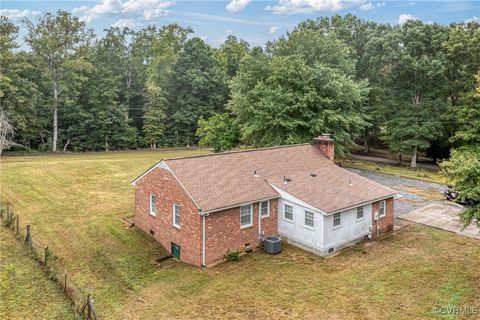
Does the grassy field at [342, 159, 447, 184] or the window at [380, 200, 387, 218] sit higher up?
the window at [380, 200, 387, 218]

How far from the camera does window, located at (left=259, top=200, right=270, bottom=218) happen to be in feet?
61.5

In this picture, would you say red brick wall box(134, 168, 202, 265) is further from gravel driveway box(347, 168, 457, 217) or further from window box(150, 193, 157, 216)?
gravel driveway box(347, 168, 457, 217)

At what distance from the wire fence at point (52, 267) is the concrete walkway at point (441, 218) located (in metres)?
17.8

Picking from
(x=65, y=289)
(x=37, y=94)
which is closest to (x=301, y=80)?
(x=65, y=289)

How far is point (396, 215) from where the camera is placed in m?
23.9

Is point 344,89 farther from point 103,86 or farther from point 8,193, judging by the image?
point 103,86

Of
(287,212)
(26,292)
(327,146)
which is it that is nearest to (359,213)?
(287,212)

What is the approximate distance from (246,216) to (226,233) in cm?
136

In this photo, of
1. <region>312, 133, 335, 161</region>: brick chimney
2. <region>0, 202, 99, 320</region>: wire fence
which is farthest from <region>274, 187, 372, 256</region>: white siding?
<region>0, 202, 99, 320</region>: wire fence

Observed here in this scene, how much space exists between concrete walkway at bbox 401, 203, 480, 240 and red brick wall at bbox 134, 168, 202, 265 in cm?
1320

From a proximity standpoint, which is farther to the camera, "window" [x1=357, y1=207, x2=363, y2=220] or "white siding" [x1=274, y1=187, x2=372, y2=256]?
"window" [x1=357, y1=207, x2=363, y2=220]

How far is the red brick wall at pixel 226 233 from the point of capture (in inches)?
662

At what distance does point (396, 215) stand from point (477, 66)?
25.8m

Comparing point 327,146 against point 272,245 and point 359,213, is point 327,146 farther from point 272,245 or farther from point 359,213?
point 272,245
